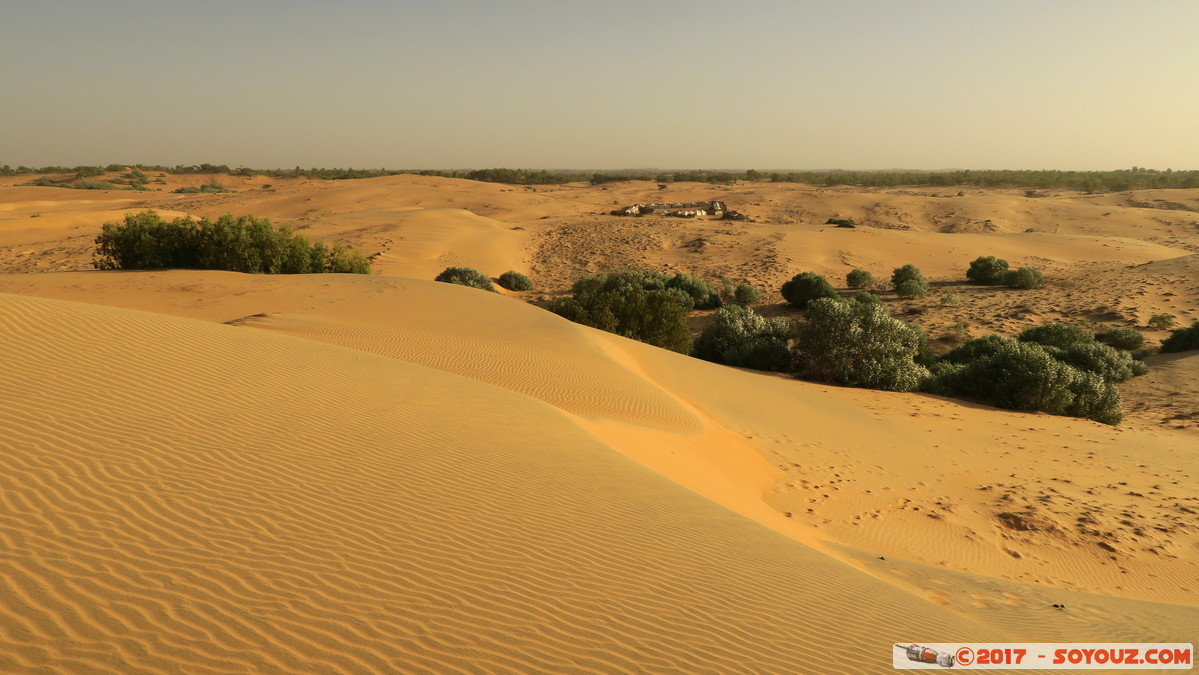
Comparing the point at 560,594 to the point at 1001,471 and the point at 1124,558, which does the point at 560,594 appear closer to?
the point at 1124,558

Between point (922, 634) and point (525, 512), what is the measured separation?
271 centimetres

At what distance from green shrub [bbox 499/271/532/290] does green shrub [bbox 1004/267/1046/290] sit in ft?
60.9

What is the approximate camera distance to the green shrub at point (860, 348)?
45.2ft

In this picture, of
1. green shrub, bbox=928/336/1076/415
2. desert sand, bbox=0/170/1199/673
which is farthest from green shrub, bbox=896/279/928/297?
green shrub, bbox=928/336/1076/415

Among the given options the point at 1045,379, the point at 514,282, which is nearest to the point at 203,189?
the point at 514,282

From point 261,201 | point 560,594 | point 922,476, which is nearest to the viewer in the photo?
point 560,594

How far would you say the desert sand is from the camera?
10.5 feet

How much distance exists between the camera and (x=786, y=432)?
10.3 meters

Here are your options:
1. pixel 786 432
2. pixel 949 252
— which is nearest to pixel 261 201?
pixel 949 252

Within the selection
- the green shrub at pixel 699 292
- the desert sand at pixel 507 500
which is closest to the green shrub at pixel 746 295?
the green shrub at pixel 699 292

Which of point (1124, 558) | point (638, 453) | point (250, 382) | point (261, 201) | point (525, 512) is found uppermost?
point (261, 201)

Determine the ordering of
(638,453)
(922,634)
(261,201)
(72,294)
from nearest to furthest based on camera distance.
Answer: (922,634) < (638,453) < (72,294) < (261,201)

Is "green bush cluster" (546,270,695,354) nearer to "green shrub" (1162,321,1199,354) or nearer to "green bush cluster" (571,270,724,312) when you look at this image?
"green bush cluster" (571,270,724,312)

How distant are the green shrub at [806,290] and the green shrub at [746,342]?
508cm
